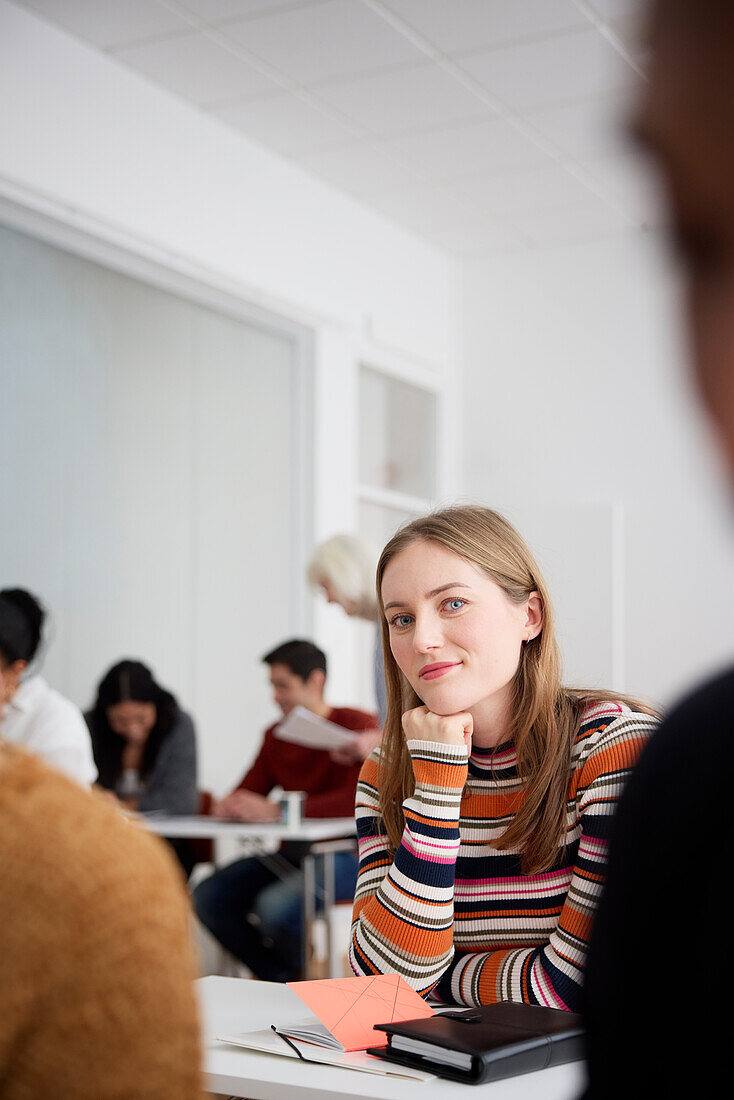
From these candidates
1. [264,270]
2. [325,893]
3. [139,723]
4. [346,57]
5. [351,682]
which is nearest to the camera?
[325,893]

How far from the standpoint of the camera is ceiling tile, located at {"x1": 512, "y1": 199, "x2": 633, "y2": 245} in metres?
6.19

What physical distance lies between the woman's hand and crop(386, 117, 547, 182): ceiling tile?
3.99m

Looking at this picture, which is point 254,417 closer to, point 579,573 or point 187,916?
point 579,573

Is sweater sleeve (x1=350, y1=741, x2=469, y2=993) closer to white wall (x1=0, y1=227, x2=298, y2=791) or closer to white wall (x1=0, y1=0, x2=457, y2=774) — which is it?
white wall (x1=0, y1=227, x2=298, y2=791)

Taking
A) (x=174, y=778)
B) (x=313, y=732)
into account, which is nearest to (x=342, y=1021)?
(x=313, y=732)

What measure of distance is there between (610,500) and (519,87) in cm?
230

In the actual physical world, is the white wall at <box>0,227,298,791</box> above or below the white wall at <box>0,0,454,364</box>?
below

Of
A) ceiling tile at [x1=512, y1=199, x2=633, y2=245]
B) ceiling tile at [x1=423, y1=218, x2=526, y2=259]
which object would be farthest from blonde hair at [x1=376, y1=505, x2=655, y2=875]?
ceiling tile at [x1=423, y1=218, x2=526, y2=259]

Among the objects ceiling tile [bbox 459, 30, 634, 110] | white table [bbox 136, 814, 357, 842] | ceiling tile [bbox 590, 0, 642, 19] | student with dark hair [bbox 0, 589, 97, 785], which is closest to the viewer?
student with dark hair [bbox 0, 589, 97, 785]

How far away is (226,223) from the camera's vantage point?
17.2 ft

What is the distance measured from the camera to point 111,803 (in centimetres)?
68

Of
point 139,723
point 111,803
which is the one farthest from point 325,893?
point 111,803

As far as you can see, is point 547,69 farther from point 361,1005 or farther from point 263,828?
point 361,1005

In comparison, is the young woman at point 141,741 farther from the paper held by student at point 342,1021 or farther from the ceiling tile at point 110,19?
the paper held by student at point 342,1021
